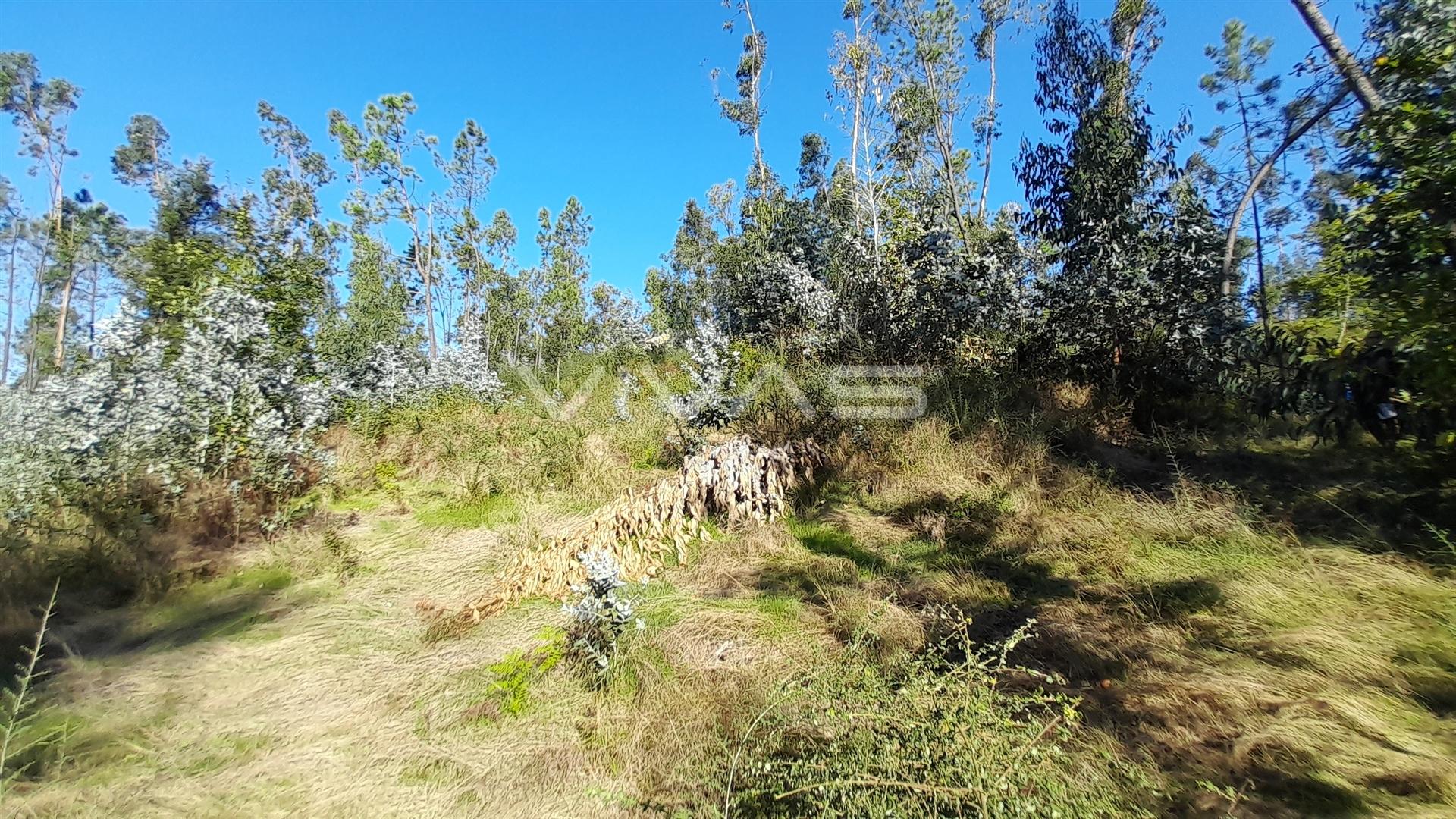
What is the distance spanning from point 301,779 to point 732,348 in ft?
15.8

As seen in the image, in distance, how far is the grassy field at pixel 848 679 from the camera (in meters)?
1.45

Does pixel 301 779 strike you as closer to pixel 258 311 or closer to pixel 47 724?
pixel 47 724

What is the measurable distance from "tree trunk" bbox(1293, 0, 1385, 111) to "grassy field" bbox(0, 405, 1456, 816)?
2169mm

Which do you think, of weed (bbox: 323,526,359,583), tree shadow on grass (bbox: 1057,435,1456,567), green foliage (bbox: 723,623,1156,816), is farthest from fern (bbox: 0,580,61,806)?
tree shadow on grass (bbox: 1057,435,1456,567)

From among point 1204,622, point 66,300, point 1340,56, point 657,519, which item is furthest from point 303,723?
point 66,300

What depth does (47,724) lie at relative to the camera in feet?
6.54

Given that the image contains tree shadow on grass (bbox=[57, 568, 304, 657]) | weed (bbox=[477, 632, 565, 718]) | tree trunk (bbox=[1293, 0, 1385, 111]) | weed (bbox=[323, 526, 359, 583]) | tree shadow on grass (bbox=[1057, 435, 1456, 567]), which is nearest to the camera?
weed (bbox=[477, 632, 565, 718])

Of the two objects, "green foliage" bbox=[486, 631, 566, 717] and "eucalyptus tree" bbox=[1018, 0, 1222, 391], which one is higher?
"eucalyptus tree" bbox=[1018, 0, 1222, 391]

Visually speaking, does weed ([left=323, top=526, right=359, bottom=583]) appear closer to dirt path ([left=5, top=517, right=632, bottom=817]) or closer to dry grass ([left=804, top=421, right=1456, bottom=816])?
dirt path ([left=5, top=517, right=632, bottom=817])

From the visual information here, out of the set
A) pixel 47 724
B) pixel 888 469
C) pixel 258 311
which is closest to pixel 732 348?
pixel 888 469

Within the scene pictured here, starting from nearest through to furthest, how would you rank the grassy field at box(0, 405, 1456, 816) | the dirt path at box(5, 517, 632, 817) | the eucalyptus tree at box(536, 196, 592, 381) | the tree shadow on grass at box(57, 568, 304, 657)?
1. the grassy field at box(0, 405, 1456, 816)
2. the dirt path at box(5, 517, 632, 817)
3. the tree shadow on grass at box(57, 568, 304, 657)
4. the eucalyptus tree at box(536, 196, 592, 381)

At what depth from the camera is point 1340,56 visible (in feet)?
10.1

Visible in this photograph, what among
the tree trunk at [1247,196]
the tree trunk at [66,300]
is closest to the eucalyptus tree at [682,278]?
the tree trunk at [1247,196]

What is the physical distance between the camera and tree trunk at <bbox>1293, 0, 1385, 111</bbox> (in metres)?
2.99
